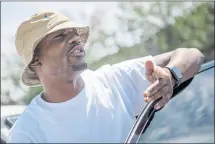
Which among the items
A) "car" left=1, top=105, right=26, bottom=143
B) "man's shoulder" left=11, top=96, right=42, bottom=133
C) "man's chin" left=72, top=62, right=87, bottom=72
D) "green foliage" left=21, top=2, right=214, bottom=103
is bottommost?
"green foliage" left=21, top=2, right=214, bottom=103

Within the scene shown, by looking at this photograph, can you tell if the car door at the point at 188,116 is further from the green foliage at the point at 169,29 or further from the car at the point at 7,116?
the car at the point at 7,116

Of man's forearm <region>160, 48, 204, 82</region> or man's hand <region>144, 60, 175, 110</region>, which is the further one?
man's forearm <region>160, 48, 204, 82</region>

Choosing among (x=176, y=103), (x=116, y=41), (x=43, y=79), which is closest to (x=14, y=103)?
(x=43, y=79)

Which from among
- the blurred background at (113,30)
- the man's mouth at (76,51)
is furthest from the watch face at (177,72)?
the man's mouth at (76,51)

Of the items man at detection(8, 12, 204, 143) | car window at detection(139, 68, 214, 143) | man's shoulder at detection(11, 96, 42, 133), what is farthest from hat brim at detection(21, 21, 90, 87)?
car window at detection(139, 68, 214, 143)

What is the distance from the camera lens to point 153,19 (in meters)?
3.54

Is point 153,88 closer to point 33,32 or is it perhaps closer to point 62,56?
point 62,56

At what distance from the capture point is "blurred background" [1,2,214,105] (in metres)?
1.70

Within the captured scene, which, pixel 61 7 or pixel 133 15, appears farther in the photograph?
pixel 133 15

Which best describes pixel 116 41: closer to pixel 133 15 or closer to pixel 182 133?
pixel 182 133

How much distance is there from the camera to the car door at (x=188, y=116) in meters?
1.72

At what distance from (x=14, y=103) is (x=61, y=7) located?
419 mm

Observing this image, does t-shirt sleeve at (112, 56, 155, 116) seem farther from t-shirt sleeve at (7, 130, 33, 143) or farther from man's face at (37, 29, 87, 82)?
t-shirt sleeve at (7, 130, 33, 143)

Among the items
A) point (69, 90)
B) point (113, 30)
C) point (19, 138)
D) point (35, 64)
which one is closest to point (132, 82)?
point (69, 90)
